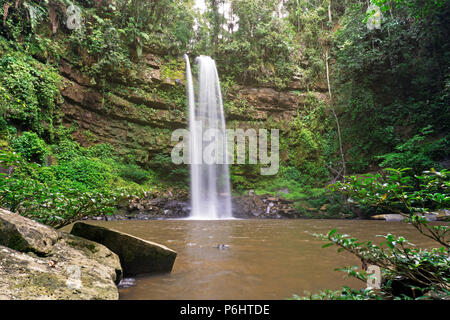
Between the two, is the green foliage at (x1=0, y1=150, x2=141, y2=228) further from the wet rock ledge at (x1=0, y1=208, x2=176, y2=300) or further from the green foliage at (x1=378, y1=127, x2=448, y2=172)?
the green foliage at (x1=378, y1=127, x2=448, y2=172)

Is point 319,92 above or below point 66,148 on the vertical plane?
above

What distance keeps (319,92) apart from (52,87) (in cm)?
1657

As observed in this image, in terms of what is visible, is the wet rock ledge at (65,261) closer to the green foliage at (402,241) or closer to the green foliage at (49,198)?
the green foliage at (49,198)

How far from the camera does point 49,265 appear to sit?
1.83m

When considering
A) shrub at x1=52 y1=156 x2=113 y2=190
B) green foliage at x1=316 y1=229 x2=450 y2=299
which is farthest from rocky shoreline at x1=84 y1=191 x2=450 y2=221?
green foliage at x1=316 y1=229 x2=450 y2=299

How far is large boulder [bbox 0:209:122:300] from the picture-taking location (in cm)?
146

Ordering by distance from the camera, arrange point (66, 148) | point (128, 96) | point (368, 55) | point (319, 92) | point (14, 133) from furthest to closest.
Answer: point (319, 92) < point (128, 96) < point (368, 55) < point (66, 148) < point (14, 133)

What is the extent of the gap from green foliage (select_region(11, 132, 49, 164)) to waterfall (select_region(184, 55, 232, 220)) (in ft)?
24.6

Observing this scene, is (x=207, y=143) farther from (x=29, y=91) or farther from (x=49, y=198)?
(x=49, y=198)

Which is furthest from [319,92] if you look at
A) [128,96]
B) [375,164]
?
[128,96]

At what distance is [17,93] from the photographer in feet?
29.6

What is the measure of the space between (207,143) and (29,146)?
30.2ft
